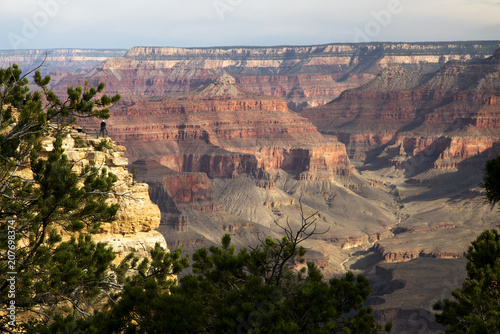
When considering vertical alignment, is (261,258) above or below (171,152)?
above

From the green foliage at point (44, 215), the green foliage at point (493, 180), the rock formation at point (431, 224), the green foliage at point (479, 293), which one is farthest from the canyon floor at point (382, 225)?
the green foliage at point (44, 215)

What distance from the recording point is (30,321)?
18.2 meters

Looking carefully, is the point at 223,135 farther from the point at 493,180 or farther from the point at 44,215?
the point at 44,215

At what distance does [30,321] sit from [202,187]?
3993 inches

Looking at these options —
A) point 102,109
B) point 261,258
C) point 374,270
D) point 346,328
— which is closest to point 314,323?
point 346,328

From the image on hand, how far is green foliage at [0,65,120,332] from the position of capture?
18578 mm

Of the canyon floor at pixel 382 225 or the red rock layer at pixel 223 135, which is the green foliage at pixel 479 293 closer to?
the canyon floor at pixel 382 225

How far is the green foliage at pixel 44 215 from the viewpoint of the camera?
18.6m

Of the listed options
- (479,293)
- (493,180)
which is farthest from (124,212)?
(479,293)

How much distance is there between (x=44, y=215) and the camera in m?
18.5

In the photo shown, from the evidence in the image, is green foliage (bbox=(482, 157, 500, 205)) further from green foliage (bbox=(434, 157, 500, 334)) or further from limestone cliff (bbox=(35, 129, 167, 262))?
limestone cliff (bbox=(35, 129, 167, 262))

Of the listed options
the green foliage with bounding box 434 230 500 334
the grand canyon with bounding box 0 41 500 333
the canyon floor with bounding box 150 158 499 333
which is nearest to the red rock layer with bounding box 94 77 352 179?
the grand canyon with bounding box 0 41 500 333

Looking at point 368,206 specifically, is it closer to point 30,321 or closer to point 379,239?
point 379,239

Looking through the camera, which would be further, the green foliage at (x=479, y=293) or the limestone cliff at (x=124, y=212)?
the limestone cliff at (x=124, y=212)
